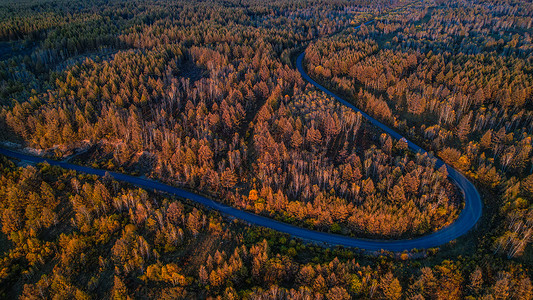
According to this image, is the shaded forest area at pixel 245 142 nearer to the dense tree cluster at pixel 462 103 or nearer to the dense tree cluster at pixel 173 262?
the dense tree cluster at pixel 173 262

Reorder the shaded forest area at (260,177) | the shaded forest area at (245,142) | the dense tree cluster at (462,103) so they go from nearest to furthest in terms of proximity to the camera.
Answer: the shaded forest area at (260,177) → the shaded forest area at (245,142) → the dense tree cluster at (462,103)

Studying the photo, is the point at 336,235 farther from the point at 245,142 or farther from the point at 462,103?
Result: the point at 462,103

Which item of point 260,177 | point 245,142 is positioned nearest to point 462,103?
point 245,142

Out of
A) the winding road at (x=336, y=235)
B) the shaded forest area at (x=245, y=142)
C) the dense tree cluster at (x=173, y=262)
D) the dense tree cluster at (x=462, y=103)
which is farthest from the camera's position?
the dense tree cluster at (x=462, y=103)

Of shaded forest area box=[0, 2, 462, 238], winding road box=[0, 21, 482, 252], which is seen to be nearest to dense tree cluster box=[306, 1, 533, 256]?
winding road box=[0, 21, 482, 252]

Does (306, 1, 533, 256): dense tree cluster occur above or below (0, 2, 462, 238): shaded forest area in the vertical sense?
above

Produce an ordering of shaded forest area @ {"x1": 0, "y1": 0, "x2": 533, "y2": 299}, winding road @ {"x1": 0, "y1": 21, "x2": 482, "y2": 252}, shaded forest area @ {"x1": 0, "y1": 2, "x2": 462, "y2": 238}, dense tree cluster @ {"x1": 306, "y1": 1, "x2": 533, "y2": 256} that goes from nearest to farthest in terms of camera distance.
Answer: shaded forest area @ {"x1": 0, "y1": 0, "x2": 533, "y2": 299} < winding road @ {"x1": 0, "y1": 21, "x2": 482, "y2": 252} < shaded forest area @ {"x1": 0, "y1": 2, "x2": 462, "y2": 238} < dense tree cluster @ {"x1": 306, "y1": 1, "x2": 533, "y2": 256}

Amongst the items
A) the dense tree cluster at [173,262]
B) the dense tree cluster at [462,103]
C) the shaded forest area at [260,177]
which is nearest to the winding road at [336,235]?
the shaded forest area at [260,177]

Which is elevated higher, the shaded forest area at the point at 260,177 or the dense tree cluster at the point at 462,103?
the dense tree cluster at the point at 462,103

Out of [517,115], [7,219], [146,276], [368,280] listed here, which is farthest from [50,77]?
[517,115]

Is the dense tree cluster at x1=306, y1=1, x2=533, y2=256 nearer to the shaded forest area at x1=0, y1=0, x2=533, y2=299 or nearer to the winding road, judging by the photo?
the shaded forest area at x1=0, y1=0, x2=533, y2=299
